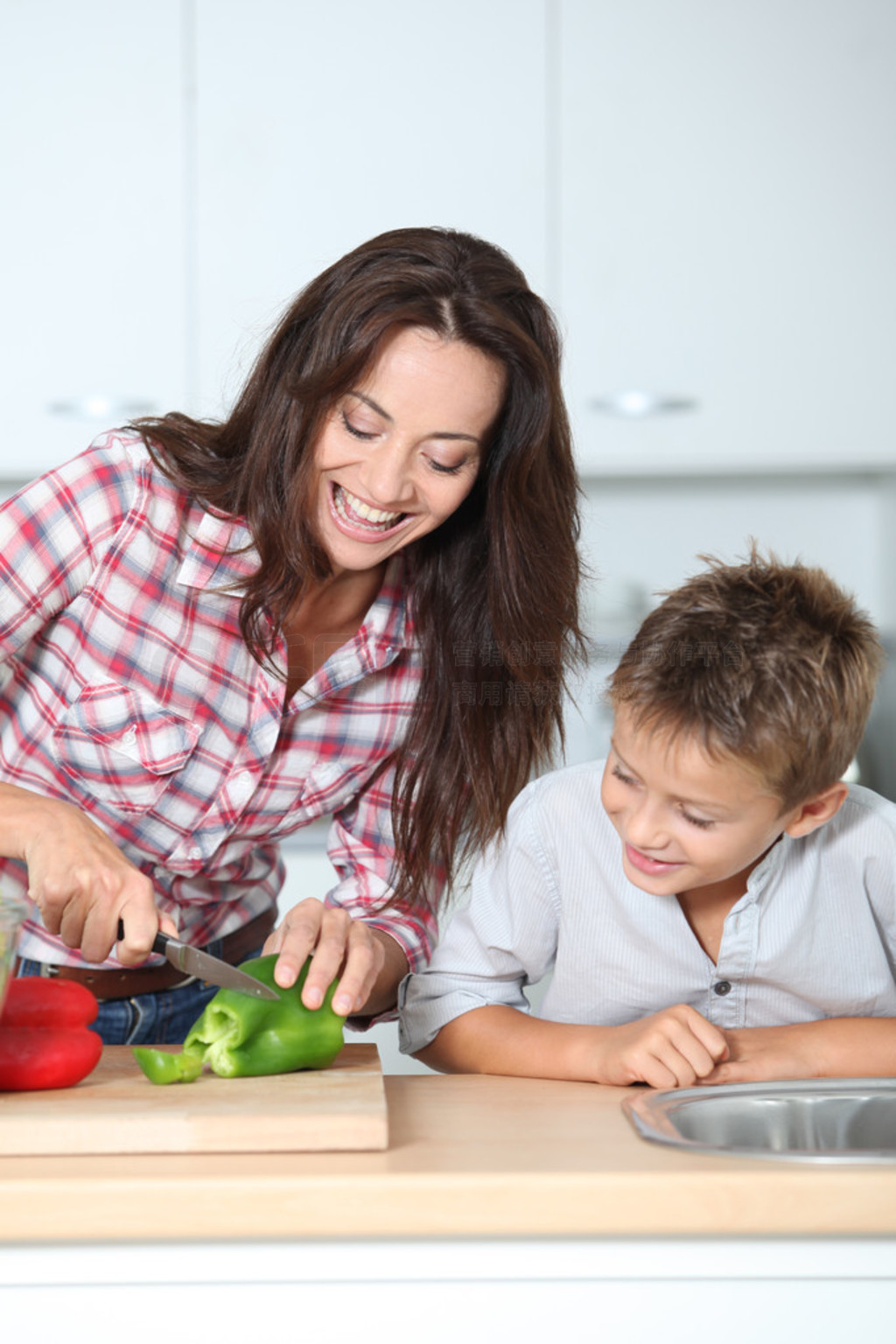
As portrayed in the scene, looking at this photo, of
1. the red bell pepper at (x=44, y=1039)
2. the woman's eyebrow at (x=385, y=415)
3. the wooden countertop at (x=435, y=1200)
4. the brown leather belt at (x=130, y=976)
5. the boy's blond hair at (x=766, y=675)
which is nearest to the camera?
the wooden countertop at (x=435, y=1200)

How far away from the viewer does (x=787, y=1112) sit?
87cm

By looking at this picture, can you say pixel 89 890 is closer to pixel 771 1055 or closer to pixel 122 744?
pixel 122 744

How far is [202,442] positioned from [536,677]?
0.37 m

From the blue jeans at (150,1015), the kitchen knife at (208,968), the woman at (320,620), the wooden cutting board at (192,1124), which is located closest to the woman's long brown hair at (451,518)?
the woman at (320,620)

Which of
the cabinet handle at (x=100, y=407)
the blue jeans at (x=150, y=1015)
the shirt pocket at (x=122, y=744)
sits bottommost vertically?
the blue jeans at (x=150, y=1015)

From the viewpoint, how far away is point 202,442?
1174 millimetres

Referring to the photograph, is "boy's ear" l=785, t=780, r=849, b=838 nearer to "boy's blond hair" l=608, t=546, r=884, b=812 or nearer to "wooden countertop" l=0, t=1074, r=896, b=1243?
"boy's blond hair" l=608, t=546, r=884, b=812

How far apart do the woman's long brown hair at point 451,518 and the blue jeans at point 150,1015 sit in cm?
23

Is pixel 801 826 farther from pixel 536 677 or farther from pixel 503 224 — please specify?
pixel 503 224

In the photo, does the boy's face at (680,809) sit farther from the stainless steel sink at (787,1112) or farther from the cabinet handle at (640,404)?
the cabinet handle at (640,404)

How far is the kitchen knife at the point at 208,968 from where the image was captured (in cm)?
87

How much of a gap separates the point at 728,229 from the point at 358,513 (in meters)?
1.34

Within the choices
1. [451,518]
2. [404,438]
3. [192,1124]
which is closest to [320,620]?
[451,518]

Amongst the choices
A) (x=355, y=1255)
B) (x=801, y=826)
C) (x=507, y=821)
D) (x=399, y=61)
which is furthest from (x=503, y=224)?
(x=355, y=1255)
